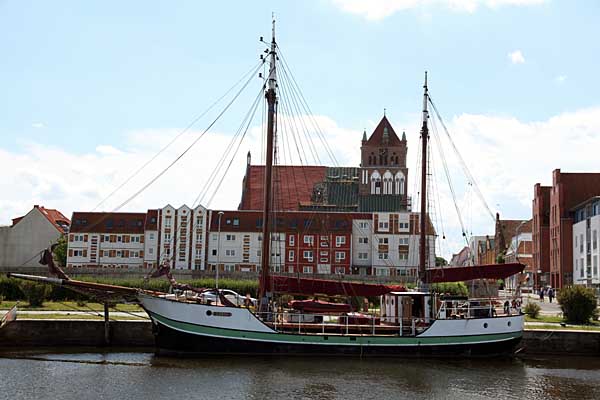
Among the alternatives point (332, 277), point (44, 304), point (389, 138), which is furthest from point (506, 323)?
point (389, 138)

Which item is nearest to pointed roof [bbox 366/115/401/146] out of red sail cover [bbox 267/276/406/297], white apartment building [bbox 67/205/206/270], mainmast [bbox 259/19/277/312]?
white apartment building [bbox 67/205/206/270]

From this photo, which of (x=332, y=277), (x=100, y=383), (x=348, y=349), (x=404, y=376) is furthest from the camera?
(x=332, y=277)

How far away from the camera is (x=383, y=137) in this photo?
13062cm

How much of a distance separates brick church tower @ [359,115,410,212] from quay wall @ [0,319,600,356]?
77.8 meters

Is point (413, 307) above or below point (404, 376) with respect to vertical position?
above

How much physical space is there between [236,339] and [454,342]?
38.3 feet

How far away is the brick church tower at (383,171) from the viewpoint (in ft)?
→ 393

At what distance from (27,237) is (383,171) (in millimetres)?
60945

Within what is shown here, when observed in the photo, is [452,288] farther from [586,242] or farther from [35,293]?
[35,293]

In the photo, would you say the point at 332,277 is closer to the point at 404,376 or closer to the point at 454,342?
the point at 454,342

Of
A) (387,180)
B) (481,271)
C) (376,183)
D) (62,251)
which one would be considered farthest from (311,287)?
(387,180)

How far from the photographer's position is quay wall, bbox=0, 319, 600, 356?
3731cm

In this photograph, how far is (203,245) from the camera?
332 ft

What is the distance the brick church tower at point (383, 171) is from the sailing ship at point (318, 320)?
7955 centimetres
